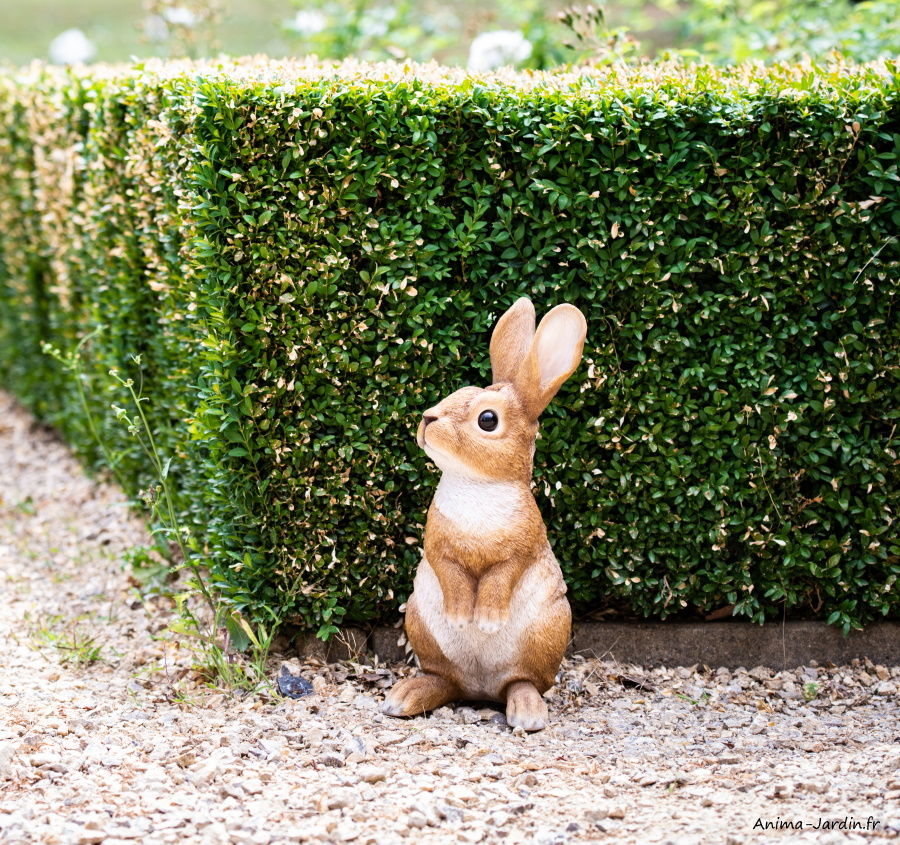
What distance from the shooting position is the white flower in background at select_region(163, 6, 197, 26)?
695 centimetres

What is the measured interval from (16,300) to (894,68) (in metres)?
6.19

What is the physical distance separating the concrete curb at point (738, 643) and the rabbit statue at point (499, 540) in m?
0.65

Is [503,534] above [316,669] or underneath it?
above

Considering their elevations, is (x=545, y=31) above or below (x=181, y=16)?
above

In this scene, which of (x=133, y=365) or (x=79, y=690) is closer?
(x=79, y=690)

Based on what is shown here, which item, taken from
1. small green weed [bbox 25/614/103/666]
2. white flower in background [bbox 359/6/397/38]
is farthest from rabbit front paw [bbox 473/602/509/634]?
white flower in background [bbox 359/6/397/38]

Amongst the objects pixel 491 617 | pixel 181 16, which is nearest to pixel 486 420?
pixel 491 617

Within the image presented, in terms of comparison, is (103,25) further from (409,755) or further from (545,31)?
(409,755)

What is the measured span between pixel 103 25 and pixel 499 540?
1905 centimetres

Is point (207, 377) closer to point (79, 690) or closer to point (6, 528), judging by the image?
point (79, 690)

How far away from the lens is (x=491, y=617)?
11.4 feet

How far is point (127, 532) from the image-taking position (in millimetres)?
5621

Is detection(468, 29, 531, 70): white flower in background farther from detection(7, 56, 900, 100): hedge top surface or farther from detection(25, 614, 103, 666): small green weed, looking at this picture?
detection(25, 614, 103, 666): small green weed

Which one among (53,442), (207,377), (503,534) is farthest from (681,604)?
(53,442)
